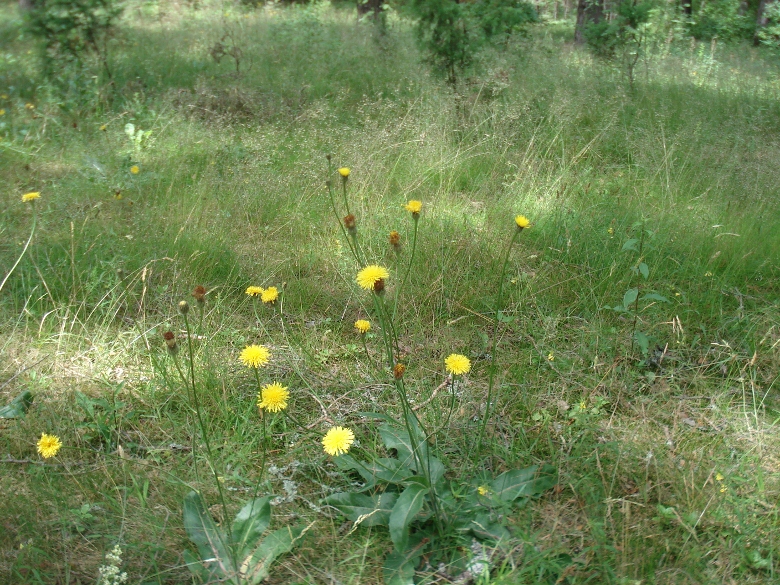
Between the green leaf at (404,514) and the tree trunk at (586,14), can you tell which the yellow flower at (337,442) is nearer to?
the green leaf at (404,514)

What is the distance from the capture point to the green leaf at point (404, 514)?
162 centimetres

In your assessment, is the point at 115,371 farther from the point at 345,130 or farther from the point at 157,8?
the point at 157,8

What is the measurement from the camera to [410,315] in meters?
2.86

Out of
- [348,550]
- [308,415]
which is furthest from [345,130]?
[348,550]

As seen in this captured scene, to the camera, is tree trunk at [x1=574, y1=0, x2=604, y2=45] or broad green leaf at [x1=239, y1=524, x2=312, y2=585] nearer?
broad green leaf at [x1=239, y1=524, x2=312, y2=585]

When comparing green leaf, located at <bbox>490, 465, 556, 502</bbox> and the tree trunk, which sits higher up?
the tree trunk

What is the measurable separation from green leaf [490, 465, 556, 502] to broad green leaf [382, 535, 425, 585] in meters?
0.29

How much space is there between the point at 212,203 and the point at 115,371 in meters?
1.40

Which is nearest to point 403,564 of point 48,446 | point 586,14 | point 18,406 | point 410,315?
point 48,446

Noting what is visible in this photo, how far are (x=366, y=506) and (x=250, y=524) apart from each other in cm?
33

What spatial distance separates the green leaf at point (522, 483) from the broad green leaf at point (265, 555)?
23.3 inches

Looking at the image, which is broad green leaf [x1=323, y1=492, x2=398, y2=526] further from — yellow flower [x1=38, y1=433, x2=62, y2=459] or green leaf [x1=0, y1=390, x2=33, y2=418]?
green leaf [x1=0, y1=390, x2=33, y2=418]

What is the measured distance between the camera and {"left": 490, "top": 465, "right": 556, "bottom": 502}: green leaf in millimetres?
1837

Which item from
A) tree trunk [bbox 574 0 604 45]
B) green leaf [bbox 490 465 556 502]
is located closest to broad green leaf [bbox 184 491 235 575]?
green leaf [bbox 490 465 556 502]
